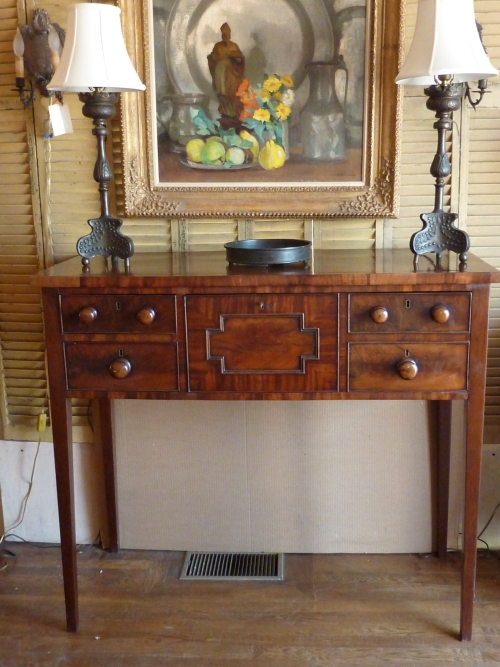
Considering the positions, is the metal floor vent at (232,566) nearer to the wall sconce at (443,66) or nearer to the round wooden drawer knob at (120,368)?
the round wooden drawer knob at (120,368)

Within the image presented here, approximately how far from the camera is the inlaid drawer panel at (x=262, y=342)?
168 centimetres

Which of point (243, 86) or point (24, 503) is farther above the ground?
point (243, 86)

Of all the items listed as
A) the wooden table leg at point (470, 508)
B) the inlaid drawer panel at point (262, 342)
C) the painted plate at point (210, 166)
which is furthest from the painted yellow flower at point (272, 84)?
the wooden table leg at point (470, 508)

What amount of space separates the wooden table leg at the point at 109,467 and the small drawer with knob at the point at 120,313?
0.50 m

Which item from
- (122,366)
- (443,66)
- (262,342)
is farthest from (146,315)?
(443,66)

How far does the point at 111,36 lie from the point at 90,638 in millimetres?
1622

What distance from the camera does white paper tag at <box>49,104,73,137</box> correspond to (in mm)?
1998

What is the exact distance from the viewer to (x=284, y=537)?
2279mm

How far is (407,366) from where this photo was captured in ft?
5.46

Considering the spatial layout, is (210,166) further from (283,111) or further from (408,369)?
(408,369)

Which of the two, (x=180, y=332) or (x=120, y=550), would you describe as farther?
(x=120, y=550)

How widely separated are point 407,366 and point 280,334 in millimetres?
322

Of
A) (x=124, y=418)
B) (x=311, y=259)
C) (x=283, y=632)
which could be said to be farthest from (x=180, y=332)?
(x=283, y=632)

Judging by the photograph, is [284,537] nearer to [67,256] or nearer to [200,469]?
[200,469]
